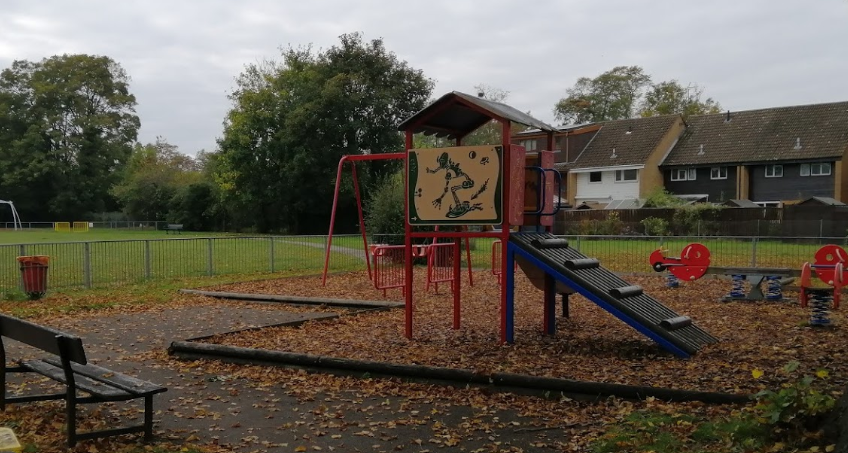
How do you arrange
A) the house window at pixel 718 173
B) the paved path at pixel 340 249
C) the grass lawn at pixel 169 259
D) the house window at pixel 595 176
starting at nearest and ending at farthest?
the grass lawn at pixel 169 259 → the paved path at pixel 340 249 → the house window at pixel 718 173 → the house window at pixel 595 176

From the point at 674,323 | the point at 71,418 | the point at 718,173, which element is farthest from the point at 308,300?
the point at 718,173

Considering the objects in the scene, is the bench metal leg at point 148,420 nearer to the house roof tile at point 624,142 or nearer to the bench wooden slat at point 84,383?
the bench wooden slat at point 84,383

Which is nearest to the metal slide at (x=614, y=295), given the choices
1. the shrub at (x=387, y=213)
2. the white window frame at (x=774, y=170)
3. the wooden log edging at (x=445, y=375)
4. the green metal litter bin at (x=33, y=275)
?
the wooden log edging at (x=445, y=375)

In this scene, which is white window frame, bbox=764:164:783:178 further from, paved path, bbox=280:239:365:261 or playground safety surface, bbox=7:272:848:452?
playground safety surface, bbox=7:272:848:452

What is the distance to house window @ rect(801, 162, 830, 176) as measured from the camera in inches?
1626

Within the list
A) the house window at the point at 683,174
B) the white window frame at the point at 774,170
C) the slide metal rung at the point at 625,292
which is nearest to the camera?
the slide metal rung at the point at 625,292

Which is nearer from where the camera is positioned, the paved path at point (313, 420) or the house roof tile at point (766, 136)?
the paved path at point (313, 420)

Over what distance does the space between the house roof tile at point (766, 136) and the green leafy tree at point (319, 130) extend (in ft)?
62.0

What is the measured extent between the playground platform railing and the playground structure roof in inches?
266

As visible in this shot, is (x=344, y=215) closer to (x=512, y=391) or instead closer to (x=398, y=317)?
(x=398, y=317)

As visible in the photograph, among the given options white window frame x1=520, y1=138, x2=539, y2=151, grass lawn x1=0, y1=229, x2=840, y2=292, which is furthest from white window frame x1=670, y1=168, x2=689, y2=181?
grass lawn x1=0, y1=229, x2=840, y2=292

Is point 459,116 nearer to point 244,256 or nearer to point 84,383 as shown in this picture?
point 84,383

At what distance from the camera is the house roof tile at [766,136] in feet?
138

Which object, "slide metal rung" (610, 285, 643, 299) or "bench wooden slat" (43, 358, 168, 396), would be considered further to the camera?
"slide metal rung" (610, 285, 643, 299)
